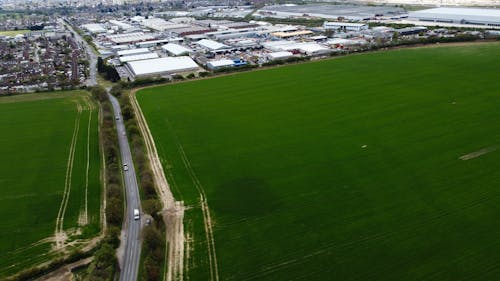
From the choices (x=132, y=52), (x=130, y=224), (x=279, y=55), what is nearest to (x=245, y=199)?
(x=130, y=224)

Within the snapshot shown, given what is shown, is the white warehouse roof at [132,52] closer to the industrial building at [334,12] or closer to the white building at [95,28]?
the white building at [95,28]

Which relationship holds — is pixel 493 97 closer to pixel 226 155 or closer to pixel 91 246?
pixel 226 155

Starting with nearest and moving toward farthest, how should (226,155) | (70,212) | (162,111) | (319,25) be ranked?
(70,212), (226,155), (162,111), (319,25)

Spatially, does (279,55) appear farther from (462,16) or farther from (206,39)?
(462,16)

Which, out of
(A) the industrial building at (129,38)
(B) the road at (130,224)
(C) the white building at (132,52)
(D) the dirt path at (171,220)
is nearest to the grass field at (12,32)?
(A) the industrial building at (129,38)

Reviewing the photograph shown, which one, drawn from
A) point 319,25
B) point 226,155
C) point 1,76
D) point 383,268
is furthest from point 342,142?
point 319,25

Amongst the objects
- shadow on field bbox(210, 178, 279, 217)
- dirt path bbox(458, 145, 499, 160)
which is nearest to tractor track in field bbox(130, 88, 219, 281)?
shadow on field bbox(210, 178, 279, 217)
